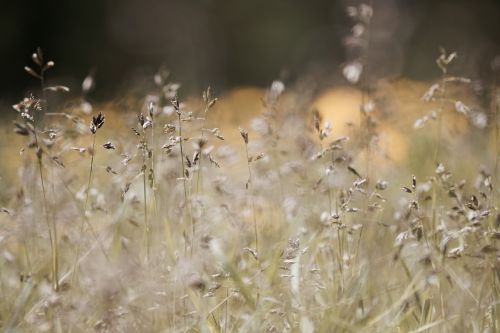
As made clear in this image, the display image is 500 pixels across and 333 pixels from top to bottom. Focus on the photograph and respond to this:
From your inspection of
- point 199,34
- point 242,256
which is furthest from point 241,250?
point 199,34

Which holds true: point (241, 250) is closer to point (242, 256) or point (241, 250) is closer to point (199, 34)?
point (242, 256)

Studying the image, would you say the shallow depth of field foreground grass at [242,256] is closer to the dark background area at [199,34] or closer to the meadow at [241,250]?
the meadow at [241,250]

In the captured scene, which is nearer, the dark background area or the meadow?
the meadow

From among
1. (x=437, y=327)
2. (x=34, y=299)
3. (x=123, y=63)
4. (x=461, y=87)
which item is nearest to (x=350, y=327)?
(x=437, y=327)

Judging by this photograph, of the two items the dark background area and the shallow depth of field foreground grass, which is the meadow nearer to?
the shallow depth of field foreground grass

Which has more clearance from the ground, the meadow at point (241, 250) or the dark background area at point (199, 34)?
the dark background area at point (199, 34)

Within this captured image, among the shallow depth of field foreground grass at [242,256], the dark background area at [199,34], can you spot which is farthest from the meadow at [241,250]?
the dark background area at [199,34]

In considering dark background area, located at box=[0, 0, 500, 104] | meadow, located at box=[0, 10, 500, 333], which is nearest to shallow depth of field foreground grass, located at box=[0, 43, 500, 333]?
meadow, located at box=[0, 10, 500, 333]

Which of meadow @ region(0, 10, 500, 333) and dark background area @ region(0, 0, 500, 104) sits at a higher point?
dark background area @ region(0, 0, 500, 104)

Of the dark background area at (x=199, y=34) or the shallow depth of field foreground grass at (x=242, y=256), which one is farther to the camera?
the dark background area at (x=199, y=34)
